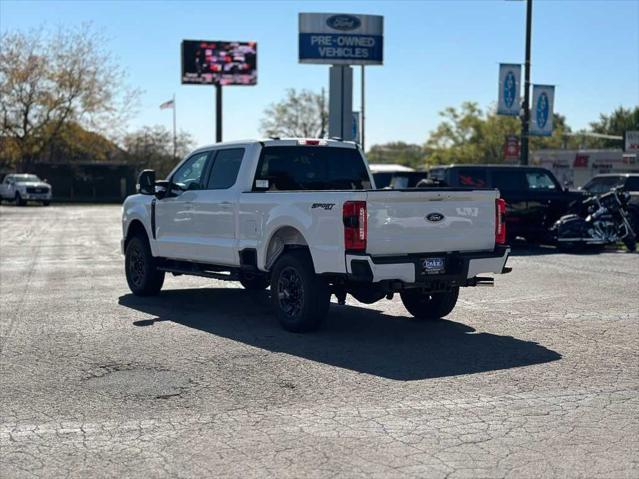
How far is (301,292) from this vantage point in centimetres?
955

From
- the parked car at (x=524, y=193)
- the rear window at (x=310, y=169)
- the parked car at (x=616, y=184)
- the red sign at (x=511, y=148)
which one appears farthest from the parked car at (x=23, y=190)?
the rear window at (x=310, y=169)

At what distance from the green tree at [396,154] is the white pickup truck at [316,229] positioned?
12754 centimetres

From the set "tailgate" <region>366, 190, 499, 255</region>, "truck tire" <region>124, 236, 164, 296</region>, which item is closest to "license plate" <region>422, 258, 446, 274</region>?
"tailgate" <region>366, 190, 499, 255</region>

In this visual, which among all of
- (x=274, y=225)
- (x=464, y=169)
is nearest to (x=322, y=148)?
(x=274, y=225)

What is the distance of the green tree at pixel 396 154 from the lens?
149m

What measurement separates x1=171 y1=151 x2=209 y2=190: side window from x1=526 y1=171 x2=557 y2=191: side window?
11.3 metres

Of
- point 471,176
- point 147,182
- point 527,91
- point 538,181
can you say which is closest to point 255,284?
point 147,182

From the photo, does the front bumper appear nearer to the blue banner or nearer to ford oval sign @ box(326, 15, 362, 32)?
the blue banner

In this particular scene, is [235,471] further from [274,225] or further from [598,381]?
[274,225]

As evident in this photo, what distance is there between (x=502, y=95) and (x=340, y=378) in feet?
78.6

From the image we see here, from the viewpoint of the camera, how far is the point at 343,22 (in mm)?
39188

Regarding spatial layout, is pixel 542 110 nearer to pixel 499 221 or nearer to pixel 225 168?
pixel 225 168

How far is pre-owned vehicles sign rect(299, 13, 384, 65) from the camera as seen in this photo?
38.4m

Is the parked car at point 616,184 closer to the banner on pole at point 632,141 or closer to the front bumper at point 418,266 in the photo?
the banner on pole at point 632,141
